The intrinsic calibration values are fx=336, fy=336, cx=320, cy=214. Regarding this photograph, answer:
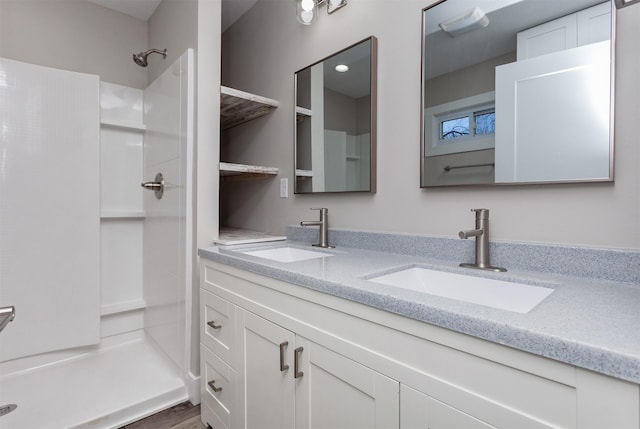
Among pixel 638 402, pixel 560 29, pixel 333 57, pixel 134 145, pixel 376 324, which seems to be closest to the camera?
pixel 638 402

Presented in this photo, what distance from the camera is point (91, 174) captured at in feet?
6.95

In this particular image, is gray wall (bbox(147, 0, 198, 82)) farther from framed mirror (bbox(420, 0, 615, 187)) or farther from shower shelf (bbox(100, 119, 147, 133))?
framed mirror (bbox(420, 0, 615, 187))

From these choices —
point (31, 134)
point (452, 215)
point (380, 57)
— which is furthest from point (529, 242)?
point (31, 134)

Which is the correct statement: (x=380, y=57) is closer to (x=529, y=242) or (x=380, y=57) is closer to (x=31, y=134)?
(x=529, y=242)

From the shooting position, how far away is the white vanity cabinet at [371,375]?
518 mm

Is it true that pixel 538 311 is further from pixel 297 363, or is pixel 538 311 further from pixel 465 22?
pixel 465 22

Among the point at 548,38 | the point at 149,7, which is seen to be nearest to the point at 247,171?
the point at 548,38

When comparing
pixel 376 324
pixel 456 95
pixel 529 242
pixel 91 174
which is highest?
pixel 456 95

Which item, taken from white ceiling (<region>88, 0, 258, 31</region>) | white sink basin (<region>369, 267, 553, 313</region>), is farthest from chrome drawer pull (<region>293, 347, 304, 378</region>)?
white ceiling (<region>88, 0, 258, 31</region>)

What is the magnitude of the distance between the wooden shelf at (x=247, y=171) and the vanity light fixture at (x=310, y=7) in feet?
2.58

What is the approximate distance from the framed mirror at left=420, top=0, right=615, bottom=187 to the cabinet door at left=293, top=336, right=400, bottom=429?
741mm

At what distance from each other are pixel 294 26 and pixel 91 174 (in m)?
1.55

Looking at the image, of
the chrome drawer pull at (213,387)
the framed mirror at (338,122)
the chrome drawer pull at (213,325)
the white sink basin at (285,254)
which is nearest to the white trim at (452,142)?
the framed mirror at (338,122)

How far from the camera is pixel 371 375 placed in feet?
2.55
